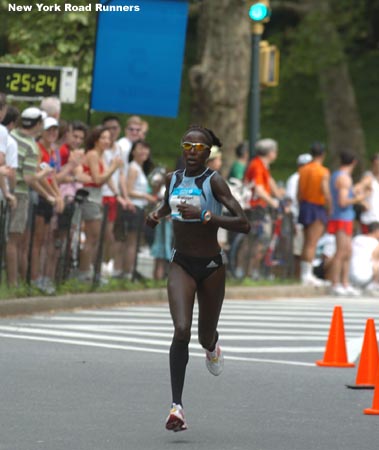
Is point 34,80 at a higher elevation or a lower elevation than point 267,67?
lower

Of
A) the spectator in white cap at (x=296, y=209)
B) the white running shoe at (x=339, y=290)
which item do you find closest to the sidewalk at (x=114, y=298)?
the white running shoe at (x=339, y=290)

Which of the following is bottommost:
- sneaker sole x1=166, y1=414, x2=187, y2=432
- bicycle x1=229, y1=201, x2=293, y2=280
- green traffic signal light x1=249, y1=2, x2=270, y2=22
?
sneaker sole x1=166, y1=414, x2=187, y2=432

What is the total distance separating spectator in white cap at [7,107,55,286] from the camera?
16703 millimetres

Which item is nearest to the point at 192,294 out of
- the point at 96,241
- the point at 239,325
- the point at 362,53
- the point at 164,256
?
the point at 239,325

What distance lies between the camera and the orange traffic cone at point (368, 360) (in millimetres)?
11281

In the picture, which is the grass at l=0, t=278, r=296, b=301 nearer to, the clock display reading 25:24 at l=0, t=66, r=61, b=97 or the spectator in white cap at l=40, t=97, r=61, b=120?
the spectator in white cap at l=40, t=97, r=61, b=120

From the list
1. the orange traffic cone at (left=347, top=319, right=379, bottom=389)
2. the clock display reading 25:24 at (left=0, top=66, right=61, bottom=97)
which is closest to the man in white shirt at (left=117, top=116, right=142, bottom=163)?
the clock display reading 25:24 at (left=0, top=66, right=61, bottom=97)

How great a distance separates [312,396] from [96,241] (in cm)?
822

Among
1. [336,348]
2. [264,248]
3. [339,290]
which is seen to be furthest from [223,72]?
[336,348]

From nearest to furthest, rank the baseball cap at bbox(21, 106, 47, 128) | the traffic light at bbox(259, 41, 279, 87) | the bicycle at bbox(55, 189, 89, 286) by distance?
the baseball cap at bbox(21, 106, 47, 128), the bicycle at bbox(55, 189, 89, 286), the traffic light at bbox(259, 41, 279, 87)

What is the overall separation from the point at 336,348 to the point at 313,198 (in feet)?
33.8

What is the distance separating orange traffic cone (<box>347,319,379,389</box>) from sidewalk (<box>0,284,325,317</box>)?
18.3 ft

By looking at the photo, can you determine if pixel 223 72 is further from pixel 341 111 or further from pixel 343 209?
pixel 341 111

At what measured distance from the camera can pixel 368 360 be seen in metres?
11.5
